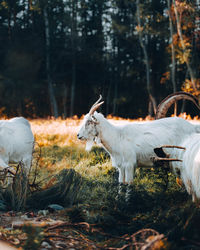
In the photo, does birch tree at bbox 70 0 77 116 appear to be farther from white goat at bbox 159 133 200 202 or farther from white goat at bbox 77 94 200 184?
white goat at bbox 159 133 200 202

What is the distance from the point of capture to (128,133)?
5.53 metres

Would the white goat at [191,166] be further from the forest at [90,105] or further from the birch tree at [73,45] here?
the birch tree at [73,45]

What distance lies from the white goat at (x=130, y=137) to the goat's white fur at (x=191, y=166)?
1418 millimetres

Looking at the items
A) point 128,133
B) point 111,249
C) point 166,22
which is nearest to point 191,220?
point 111,249

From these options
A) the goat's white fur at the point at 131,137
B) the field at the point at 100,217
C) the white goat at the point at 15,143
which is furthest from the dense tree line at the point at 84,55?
the field at the point at 100,217

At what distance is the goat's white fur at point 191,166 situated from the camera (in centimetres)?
336

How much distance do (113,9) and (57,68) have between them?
5.41 m

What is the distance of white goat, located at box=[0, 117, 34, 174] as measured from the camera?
5996 mm

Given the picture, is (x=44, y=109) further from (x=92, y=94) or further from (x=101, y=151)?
(x=101, y=151)

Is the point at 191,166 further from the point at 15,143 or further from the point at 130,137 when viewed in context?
the point at 15,143

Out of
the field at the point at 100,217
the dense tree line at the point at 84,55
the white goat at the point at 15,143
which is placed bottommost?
the field at the point at 100,217

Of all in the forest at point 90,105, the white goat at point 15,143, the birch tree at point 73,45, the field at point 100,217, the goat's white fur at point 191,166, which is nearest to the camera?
the field at point 100,217

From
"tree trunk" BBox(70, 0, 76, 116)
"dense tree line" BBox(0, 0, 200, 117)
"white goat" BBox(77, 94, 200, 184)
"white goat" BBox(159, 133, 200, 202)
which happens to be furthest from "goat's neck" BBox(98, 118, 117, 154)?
"tree trunk" BBox(70, 0, 76, 116)

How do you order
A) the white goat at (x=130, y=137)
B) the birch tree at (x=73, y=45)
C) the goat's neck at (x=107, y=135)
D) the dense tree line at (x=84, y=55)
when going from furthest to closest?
the birch tree at (x=73, y=45) → the dense tree line at (x=84, y=55) → the goat's neck at (x=107, y=135) → the white goat at (x=130, y=137)
